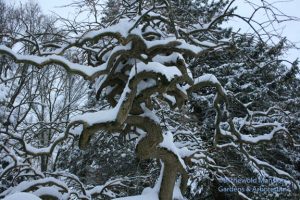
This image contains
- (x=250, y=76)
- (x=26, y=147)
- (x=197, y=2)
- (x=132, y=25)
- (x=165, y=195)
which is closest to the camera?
(x=132, y=25)

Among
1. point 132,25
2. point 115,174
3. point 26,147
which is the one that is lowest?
point 115,174

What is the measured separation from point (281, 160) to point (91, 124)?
9696mm

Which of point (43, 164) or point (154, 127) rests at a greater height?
point (154, 127)

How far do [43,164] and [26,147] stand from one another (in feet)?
A: 19.1

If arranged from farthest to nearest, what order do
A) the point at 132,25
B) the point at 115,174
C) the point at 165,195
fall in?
1. the point at 115,174
2. the point at 165,195
3. the point at 132,25

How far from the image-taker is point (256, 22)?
5.46m

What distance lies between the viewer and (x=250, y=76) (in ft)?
39.6

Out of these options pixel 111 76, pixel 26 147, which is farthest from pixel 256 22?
pixel 26 147

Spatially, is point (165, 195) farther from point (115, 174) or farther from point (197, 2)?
point (197, 2)

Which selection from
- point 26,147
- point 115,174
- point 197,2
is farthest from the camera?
point 197,2

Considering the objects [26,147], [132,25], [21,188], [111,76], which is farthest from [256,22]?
[21,188]

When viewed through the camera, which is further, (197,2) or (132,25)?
(197,2)

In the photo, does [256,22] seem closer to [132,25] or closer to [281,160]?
[132,25]

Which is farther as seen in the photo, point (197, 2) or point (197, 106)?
point (197, 2)
